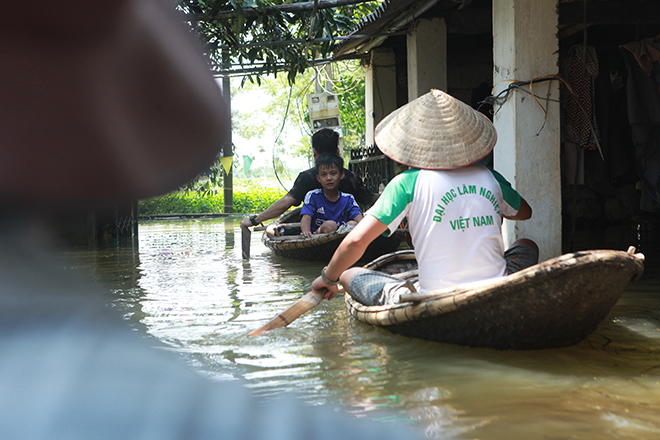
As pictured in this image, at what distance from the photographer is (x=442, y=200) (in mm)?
2744

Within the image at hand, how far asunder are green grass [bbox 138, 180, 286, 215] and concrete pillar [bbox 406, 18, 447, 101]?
10850mm

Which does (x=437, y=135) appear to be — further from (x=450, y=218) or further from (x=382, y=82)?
(x=382, y=82)

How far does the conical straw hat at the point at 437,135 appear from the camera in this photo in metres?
2.80

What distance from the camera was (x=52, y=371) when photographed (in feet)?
8.98

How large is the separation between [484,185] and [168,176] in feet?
4.90

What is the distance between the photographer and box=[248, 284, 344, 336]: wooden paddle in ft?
10.6

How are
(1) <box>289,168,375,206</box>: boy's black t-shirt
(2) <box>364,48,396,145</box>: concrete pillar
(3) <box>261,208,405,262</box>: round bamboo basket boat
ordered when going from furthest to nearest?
(2) <box>364,48,396,145</box>: concrete pillar
(1) <box>289,168,375,206</box>: boy's black t-shirt
(3) <box>261,208,405,262</box>: round bamboo basket boat

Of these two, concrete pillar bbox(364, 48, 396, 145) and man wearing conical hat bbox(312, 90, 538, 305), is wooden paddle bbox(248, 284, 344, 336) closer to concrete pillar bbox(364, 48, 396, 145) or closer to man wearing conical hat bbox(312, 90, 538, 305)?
man wearing conical hat bbox(312, 90, 538, 305)

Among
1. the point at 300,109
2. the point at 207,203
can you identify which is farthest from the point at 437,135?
the point at 300,109

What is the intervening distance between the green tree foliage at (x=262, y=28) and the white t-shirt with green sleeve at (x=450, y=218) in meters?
4.07

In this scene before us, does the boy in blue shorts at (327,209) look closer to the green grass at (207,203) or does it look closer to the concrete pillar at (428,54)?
the concrete pillar at (428,54)

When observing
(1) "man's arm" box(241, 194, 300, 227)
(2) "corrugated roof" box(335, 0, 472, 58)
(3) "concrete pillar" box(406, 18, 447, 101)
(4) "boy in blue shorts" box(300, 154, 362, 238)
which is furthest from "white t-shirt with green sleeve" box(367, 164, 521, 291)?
(3) "concrete pillar" box(406, 18, 447, 101)

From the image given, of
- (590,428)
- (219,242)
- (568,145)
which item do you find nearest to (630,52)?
(568,145)

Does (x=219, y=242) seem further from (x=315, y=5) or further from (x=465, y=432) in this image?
(x=465, y=432)
